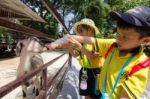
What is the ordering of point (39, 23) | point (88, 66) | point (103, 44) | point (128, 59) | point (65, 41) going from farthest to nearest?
point (39, 23), point (88, 66), point (103, 44), point (65, 41), point (128, 59)

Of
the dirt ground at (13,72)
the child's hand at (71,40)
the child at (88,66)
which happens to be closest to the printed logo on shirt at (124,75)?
the child's hand at (71,40)

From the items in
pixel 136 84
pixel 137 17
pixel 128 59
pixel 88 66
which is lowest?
pixel 88 66

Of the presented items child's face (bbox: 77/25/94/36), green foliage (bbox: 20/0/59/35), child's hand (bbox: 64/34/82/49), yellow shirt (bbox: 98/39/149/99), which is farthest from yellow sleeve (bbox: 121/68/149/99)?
green foliage (bbox: 20/0/59/35)

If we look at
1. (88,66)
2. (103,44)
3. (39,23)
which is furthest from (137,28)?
(39,23)

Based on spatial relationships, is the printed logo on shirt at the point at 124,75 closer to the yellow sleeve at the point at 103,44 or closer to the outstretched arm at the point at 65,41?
the outstretched arm at the point at 65,41

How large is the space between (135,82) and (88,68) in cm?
248

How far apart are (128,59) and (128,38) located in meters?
0.15

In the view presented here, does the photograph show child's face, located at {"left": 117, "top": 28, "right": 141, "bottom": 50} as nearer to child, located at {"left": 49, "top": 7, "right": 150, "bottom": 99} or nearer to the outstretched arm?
child, located at {"left": 49, "top": 7, "right": 150, "bottom": 99}

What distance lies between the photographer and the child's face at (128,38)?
2.16 metres

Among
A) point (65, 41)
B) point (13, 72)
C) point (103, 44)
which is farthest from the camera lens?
point (13, 72)

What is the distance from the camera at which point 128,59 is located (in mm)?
2262

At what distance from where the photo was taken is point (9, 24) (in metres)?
1.63

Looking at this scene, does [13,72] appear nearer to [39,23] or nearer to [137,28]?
[39,23]

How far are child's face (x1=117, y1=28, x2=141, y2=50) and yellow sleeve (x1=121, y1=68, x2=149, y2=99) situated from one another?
6.6 inches
